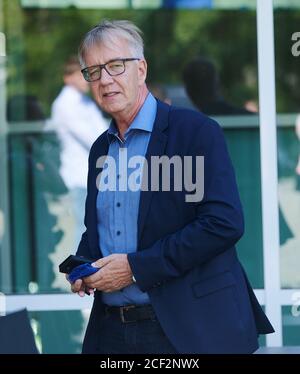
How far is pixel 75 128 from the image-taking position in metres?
5.79

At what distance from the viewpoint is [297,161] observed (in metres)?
5.40

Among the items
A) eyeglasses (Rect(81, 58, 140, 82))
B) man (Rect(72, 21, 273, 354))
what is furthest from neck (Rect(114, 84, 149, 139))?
eyeglasses (Rect(81, 58, 140, 82))

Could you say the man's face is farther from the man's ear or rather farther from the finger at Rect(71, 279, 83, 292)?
the finger at Rect(71, 279, 83, 292)

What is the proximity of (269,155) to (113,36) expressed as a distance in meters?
1.82

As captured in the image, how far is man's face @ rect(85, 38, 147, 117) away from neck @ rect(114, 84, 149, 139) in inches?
0.5

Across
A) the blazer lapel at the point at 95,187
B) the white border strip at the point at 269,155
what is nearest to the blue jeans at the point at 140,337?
the blazer lapel at the point at 95,187

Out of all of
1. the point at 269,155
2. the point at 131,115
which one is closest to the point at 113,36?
the point at 131,115

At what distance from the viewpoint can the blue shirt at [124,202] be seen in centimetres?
331

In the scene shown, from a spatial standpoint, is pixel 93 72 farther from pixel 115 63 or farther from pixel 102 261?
pixel 102 261

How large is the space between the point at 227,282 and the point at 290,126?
8.00 feet

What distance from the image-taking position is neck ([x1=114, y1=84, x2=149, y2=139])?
3398 mm

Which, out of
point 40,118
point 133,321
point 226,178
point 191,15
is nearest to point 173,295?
point 133,321

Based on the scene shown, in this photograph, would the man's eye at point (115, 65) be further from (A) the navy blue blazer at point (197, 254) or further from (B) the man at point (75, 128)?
(B) the man at point (75, 128)

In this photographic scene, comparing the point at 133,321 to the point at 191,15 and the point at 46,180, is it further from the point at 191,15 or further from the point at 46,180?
the point at 191,15
